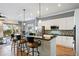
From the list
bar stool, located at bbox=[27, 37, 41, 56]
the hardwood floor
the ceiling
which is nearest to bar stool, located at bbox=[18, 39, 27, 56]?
bar stool, located at bbox=[27, 37, 41, 56]

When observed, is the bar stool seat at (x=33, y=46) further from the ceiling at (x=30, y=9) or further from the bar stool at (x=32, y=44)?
the ceiling at (x=30, y=9)

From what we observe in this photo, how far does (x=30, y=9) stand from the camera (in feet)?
8.72

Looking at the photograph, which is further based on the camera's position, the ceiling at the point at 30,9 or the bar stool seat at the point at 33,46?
the bar stool seat at the point at 33,46

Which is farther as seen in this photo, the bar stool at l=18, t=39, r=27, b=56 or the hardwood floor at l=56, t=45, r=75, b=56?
the bar stool at l=18, t=39, r=27, b=56

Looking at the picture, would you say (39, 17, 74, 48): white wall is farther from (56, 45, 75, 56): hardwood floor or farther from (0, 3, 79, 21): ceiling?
(0, 3, 79, 21): ceiling

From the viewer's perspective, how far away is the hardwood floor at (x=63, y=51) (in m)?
2.60

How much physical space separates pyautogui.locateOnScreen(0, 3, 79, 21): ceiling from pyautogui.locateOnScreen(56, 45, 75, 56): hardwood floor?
860mm

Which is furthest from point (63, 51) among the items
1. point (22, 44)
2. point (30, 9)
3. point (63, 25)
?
point (30, 9)

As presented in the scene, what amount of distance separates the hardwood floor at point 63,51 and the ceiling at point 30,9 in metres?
0.86

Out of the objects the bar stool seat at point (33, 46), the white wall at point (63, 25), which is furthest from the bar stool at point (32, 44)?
the white wall at point (63, 25)

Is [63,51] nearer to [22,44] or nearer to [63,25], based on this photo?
[63,25]

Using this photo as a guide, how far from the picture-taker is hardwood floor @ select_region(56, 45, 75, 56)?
8.52 feet

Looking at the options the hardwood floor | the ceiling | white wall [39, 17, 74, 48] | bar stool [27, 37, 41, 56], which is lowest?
the hardwood floor

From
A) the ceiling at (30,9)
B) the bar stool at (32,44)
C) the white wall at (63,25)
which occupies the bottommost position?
the bar stool at (32,44)
